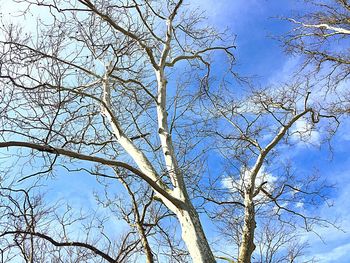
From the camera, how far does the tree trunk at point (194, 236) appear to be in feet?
13.7

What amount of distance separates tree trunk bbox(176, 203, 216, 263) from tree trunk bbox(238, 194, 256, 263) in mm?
1208

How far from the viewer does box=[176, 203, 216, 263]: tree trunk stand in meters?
4.19

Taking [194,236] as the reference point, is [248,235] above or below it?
above

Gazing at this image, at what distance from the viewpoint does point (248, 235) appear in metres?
5.48

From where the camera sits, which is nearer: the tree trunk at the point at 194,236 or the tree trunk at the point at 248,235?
the tree trunk at the point at 194,236

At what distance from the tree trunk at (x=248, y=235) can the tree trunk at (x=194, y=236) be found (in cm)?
121

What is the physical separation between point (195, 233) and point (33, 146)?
2002mm

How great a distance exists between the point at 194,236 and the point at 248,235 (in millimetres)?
1449

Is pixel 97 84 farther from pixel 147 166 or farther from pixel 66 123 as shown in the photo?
pixel 147 166

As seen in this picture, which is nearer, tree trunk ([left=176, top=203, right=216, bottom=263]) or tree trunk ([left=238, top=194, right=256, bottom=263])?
tree trunk ([left=176, top=203, right=216, bottom=263])

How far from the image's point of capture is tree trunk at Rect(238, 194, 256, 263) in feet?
17.5

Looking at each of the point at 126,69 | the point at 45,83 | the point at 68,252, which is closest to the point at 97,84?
the point at 126,69

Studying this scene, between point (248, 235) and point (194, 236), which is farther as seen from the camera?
point (248, 235)

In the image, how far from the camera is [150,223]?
7.08 m
